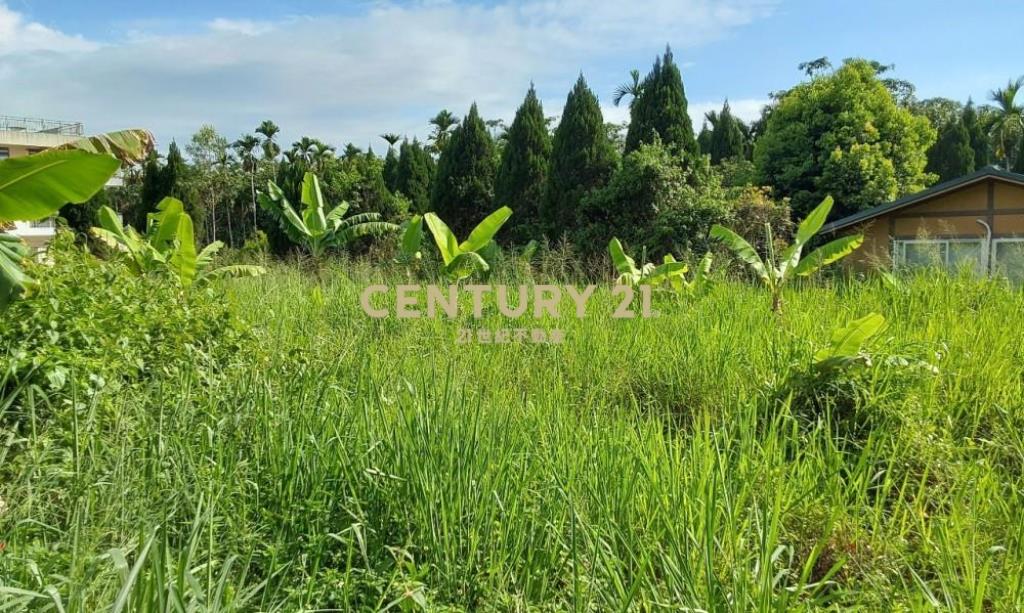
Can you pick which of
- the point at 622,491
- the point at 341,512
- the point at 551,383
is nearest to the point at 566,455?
the point at 622,491

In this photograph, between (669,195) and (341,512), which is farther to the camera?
(669,195)

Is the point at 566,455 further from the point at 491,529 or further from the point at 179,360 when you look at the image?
the point at 179,360

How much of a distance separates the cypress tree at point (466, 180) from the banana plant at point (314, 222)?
191cm

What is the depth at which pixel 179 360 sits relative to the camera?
3.44 metres

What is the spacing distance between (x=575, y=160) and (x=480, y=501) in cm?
1152

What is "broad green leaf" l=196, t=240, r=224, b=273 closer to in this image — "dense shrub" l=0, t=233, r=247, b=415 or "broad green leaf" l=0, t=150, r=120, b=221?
"dense shrub" l=0, t=233, r=247, b=415

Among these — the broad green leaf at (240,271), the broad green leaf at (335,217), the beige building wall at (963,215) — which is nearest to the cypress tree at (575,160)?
the broad green leaf at (335,217)

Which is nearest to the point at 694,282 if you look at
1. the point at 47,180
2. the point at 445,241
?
the point at 445,241

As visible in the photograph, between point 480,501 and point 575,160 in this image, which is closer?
point 480,501

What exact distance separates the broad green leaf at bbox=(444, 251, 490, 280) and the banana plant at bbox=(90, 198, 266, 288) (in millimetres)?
2665

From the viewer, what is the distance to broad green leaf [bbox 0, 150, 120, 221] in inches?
122

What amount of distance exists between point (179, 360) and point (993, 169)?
15458 mm

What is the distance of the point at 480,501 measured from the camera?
6.82 ft

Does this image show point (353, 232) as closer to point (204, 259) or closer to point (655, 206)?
point (204, 259)
